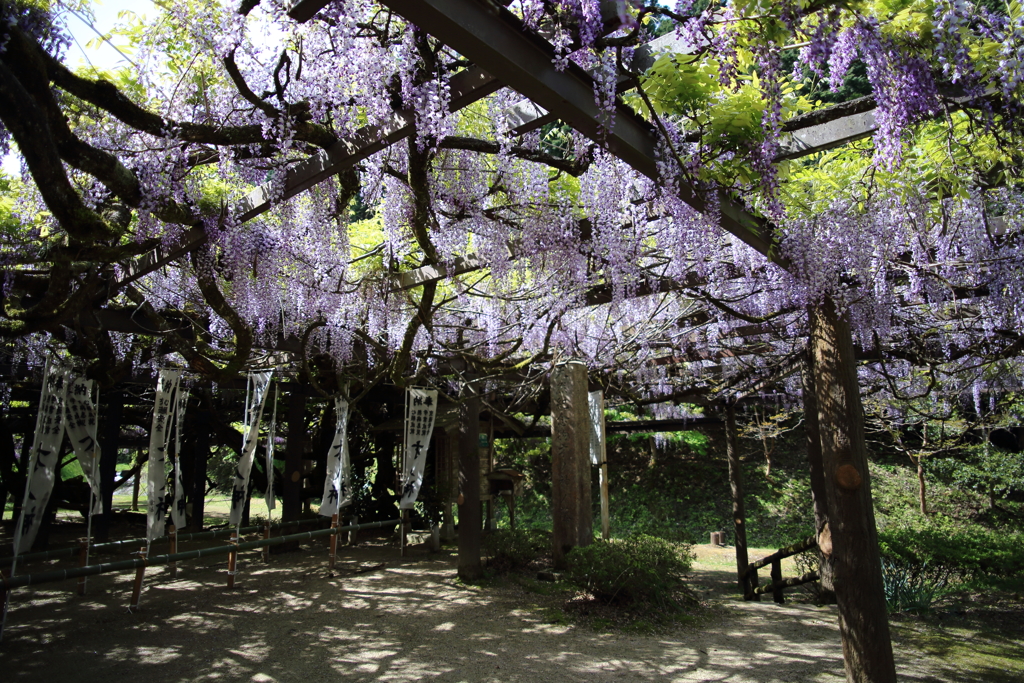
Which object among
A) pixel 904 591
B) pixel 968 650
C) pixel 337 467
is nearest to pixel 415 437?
pixel 337 467

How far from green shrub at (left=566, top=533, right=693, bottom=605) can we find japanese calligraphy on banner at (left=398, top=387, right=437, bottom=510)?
2.25 m

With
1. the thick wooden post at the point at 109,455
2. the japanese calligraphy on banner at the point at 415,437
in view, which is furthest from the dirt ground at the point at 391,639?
the thick wooden post at the point at 109,455

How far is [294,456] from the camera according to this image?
8305 mm

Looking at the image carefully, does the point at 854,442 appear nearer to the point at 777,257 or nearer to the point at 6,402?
the point at 777,257

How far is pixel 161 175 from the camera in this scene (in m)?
2.73

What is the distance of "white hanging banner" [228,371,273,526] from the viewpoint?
223 inches

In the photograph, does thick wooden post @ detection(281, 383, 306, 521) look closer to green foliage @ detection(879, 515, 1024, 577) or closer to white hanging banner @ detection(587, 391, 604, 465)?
white hanging banner @ detection(587, 391, 604, 465)

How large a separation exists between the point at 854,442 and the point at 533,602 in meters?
3.32

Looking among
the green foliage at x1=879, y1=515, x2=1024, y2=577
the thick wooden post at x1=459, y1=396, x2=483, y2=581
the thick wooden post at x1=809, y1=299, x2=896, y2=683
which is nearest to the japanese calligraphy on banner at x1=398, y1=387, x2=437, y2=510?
the thick wooden post at x1=459, y1=396, x2=483, y2=581

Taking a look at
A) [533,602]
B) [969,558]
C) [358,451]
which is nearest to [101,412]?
[358,451]

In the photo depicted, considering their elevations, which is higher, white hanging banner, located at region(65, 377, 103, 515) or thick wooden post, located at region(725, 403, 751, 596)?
white hanging banner, located at region(65, 377, 103, 515)

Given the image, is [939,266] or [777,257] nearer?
[777,257]

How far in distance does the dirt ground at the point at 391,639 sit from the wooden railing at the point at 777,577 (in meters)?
0.23

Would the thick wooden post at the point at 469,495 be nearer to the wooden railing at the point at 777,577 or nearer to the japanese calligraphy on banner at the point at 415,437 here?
the japanese calligraphy on banner at the point at 415,437
